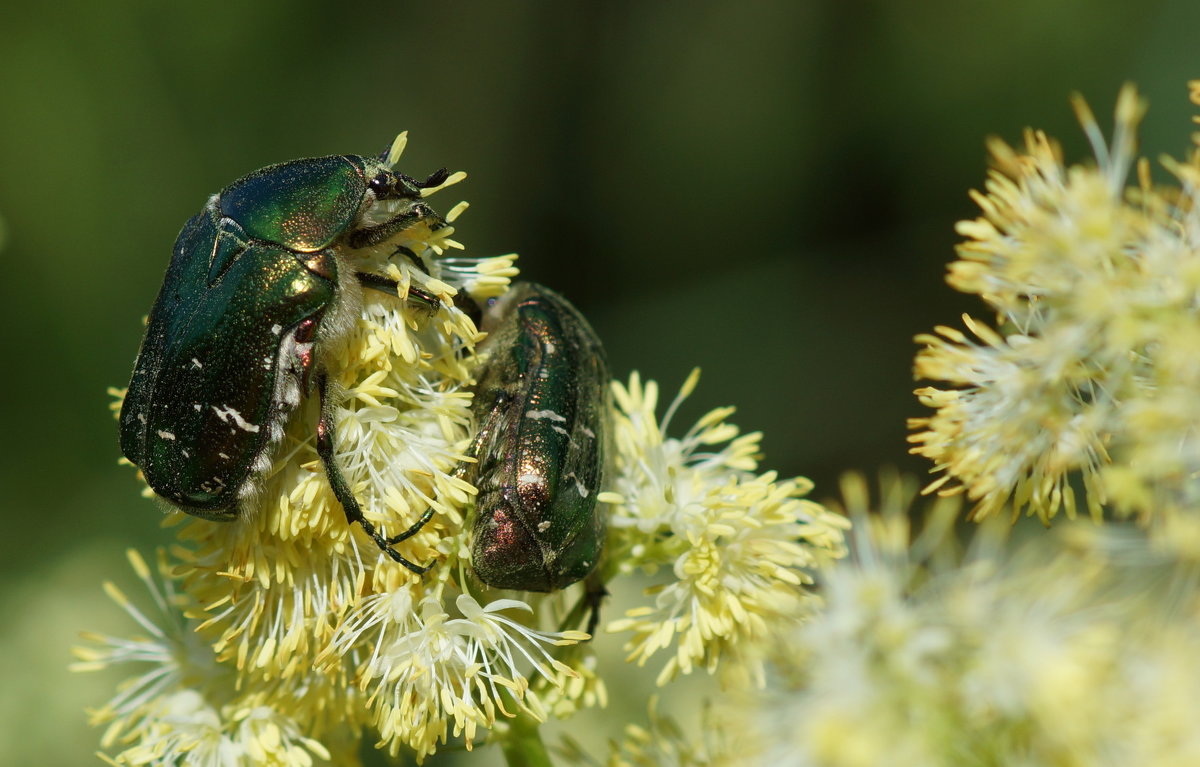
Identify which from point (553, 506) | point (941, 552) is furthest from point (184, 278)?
point (941, 552)

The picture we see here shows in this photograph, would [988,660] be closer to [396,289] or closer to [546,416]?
[546,416]

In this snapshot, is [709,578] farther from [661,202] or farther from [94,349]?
[661,202]

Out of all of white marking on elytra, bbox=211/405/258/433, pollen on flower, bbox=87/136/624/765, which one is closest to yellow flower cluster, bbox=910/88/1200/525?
pollen on flower, bbox=87/136/624/765

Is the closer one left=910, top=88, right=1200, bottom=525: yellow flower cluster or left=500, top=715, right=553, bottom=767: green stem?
left=910, top=88, right=1200, bottom=525: yellow flower cluster

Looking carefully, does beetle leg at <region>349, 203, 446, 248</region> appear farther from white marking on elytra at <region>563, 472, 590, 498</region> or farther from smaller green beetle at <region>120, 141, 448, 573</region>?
white marking on elytra at <region>563, 472, 590, 498</region>

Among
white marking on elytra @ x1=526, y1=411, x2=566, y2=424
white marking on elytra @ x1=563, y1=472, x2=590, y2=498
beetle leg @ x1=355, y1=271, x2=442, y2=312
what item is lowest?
white marking on elytra @ x1=563, y1=472, x2=590, y2=498

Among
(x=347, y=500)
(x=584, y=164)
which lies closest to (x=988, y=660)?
(x=347, y=500)

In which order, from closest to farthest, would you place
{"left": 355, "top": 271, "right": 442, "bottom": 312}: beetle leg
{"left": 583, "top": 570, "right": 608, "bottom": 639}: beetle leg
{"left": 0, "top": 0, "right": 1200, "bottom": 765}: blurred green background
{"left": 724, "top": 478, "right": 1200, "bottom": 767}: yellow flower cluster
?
1. {"left": 724, "top": 478, "right": 1200, "bottom": 767}: yellow flower cluster
2. {"left": 355, "top": 271, "right": 442, "bottom": 312}: beetle leg
3. {"left": 583, "top": 570, "right": 608, "bottom": 639}: beetle leg
4. {"left": 0, "top": 0, "right": 1200, "bottom": 765}: blurred green background
